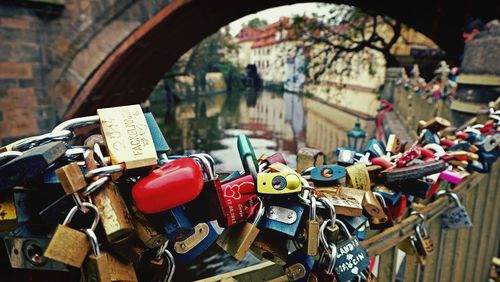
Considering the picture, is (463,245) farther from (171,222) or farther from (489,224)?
(171,222)

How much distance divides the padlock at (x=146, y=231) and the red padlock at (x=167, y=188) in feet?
0.13

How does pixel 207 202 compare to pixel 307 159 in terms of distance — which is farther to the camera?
pixel 307 159

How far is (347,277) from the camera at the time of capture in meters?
0.85

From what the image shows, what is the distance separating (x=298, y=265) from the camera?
81 centimetres

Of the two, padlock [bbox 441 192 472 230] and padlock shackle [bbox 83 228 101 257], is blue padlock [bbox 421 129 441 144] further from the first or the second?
padlock shackle [bbox 83 228 101 257]

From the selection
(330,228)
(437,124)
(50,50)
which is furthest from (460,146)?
(50,50)

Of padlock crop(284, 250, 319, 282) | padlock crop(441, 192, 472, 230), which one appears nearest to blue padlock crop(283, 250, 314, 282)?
padlock crop(284, 250, 319, 282)

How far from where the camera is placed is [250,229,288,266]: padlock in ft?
2.62

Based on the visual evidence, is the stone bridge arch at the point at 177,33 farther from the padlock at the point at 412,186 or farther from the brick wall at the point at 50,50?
the padlock at the point at 412,186

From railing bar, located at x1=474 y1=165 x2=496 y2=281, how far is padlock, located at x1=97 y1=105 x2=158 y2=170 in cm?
222

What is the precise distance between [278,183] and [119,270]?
350 millimetres

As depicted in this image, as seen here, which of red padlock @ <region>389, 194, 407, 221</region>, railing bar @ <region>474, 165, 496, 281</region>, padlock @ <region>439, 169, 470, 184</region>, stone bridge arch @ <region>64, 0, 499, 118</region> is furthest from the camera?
stone bridge arch @ <region>64, 0, 499, 118</region>

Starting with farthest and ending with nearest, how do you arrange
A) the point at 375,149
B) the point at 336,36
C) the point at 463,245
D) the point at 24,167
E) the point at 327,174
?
1. the point at 336,36
2. the point at 463,245
3. the point at 375,149
4. the point at 327,174
5. the point at 24,167

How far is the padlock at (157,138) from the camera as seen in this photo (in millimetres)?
714
